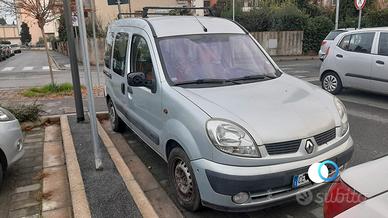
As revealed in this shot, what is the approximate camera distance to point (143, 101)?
13.8 ft

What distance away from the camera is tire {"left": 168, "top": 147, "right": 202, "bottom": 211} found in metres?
3.16

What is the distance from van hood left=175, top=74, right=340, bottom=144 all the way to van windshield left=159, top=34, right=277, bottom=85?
10.2 inches

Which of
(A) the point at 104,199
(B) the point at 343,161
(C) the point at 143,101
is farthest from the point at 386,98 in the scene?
(A) the point at 104,199

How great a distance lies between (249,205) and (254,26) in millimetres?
21315

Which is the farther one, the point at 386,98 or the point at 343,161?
the point at 386,98

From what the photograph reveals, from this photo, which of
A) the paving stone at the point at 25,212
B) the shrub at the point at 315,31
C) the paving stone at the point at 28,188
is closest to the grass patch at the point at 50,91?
the paving stone at the point at 28,188

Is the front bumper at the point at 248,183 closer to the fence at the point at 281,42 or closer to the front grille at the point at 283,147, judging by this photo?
the front grille at the point at 283,147

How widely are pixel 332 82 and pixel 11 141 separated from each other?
7604 mm

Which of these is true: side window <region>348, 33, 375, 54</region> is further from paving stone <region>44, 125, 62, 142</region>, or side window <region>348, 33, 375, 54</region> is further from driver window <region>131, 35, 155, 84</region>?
paving stone <region>44, 125, 62, 142</region>

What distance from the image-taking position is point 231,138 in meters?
2.86

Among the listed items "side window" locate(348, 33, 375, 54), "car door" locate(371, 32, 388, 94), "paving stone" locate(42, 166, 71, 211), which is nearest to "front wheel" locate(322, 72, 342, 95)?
"side window" locate(348, 33, 375, 54)

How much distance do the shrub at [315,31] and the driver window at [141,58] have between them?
20485mm

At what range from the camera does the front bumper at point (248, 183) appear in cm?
277

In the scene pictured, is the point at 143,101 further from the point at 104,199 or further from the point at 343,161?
the point at 343,161
